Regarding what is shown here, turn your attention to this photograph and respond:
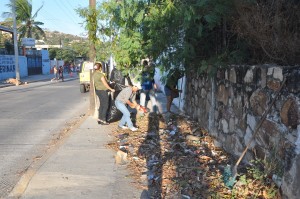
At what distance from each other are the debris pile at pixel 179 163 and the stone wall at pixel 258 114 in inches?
12.5

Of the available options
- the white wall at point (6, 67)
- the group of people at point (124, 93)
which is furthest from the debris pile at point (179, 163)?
the white wall at point (6, 67)

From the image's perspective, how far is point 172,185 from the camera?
15.5 feet

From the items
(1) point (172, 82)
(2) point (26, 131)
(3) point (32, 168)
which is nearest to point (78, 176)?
(3) point (32, 168)

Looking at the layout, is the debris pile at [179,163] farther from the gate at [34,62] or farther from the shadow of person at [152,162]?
the gate at [34,62]

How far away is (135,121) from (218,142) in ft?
10.8

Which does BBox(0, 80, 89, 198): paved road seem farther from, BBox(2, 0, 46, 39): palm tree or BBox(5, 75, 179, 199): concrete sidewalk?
BBox(2, 0, 46, 39): palm tree

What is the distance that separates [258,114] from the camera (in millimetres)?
4801

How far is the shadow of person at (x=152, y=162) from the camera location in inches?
185

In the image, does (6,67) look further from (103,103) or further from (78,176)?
(78,176)

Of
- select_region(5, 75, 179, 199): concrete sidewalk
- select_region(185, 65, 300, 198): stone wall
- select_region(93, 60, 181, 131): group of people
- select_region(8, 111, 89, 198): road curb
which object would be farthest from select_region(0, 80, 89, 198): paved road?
select_region(185, 65, 300, 198): stone wall

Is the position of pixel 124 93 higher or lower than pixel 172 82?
lower

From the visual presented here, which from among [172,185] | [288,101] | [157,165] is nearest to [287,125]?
[288,101]

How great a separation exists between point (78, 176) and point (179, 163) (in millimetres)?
1561

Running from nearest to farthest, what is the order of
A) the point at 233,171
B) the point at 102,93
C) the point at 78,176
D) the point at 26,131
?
the point at 233,171 < the point at 78,176 < the point at 26,131 < the point at 102,93
